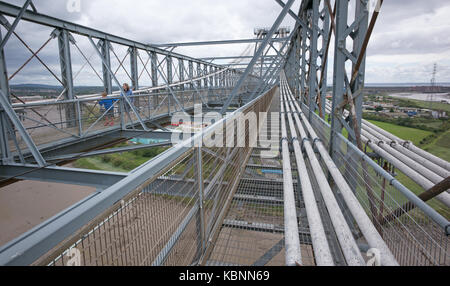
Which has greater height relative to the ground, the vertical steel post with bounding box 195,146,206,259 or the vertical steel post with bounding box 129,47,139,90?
the vertical steel post with bounding box 129,47,139,90

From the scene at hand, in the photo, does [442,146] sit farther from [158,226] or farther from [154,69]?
[158,226]

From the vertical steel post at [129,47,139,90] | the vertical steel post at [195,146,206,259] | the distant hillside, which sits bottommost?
the vertical steel post at [195,146,206,259]

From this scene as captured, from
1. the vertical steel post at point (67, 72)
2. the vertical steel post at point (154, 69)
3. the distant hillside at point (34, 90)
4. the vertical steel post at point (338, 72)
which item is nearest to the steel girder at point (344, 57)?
the vertical steel post at point (338, 72)

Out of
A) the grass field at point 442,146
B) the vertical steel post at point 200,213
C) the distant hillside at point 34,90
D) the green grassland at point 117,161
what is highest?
the distant hillside at point 34,90

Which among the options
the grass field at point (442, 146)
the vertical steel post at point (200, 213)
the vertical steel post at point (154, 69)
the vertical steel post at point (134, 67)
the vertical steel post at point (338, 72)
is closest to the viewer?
the vertical steel post at point (200, 213)

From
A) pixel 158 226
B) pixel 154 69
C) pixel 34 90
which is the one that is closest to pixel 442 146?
pixel 154 69

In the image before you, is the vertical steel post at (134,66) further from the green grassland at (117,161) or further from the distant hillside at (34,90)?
the green grassland at (117,161)

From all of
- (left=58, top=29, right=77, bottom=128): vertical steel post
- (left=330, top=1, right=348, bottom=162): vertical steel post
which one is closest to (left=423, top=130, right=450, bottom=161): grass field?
(left=330, top=1, right=348, bottom=162): vertical steel post

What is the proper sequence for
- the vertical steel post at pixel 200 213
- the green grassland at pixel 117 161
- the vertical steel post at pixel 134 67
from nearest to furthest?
the vertical steel post at pixel 200 213 → the vertical steel post at pixel 134 67 → the green grassland at pixel 117 161

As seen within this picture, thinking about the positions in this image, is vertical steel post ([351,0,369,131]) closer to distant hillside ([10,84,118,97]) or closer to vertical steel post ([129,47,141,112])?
distant hillside ([10,84,118,97])

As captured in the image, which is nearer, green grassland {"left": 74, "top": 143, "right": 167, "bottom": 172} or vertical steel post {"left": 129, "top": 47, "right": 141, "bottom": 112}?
vertical steel post {"left": 129, "top": 47, "right": 141, "bottom": 112}

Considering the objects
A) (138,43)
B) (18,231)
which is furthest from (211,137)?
(18,231)

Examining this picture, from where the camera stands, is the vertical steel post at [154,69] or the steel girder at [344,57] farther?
the vertical steel post at [154,69]

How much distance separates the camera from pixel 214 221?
290 centimetres
